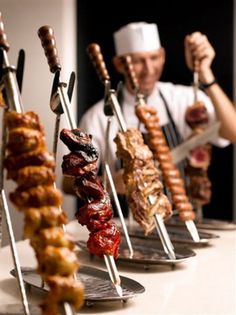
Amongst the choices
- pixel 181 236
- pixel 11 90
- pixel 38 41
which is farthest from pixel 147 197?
pixel 38 41

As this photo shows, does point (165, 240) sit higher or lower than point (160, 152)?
lower

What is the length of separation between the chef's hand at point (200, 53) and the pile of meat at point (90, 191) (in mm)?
1357

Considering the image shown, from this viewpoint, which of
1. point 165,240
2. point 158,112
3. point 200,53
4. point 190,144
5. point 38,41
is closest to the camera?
point 165,240

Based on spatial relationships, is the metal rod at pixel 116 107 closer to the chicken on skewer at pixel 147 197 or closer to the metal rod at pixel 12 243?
the chicken on skewer at pixel 147 197

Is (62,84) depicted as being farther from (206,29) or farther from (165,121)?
(206,29)

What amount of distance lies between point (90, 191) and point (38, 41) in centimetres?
227

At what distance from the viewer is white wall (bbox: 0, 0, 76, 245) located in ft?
10.5

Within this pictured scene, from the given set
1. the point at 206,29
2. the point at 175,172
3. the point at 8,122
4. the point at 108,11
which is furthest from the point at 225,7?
the point at 8,122

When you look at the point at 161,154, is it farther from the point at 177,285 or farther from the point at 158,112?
the point at 158,112

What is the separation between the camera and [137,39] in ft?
9.81

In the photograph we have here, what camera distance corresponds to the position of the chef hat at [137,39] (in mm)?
2992

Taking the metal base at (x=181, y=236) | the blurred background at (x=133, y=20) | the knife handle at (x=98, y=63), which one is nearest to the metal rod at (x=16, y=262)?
the knife handle at (x=98, y=63)

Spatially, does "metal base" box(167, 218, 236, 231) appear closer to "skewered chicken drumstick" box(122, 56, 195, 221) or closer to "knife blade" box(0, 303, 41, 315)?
"skewered chicken drumstick" box(122, 56, 195, 221)

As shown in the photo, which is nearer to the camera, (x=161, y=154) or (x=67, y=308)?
(x=67, y=308)
